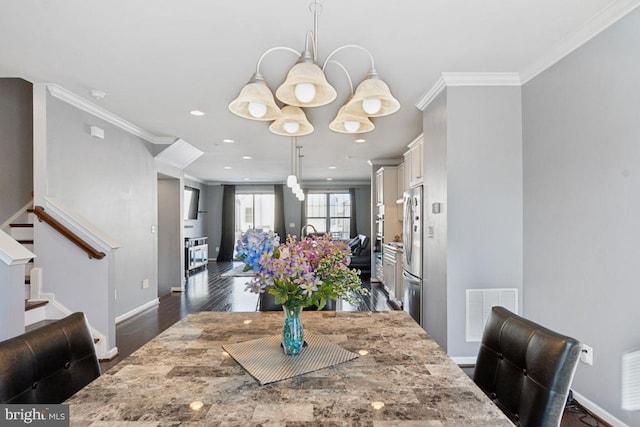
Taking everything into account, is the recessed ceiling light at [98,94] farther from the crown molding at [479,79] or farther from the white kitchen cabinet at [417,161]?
the white kitchen cabinet at [417,161]

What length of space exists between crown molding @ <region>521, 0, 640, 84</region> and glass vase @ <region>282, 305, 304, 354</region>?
2427 millimetres

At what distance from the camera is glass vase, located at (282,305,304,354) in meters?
1.24

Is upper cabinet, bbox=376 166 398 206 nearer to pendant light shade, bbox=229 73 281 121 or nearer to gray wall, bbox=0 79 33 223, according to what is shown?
pendant light shade, bbox=229 73 281 121

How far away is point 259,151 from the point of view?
19.7 feet

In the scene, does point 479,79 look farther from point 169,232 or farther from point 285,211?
point 285,211

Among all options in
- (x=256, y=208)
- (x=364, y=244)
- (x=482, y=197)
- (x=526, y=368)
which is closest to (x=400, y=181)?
(x=364, y=244)

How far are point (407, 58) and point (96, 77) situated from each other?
8.55 feet

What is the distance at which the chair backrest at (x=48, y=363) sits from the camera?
A: 0.96m

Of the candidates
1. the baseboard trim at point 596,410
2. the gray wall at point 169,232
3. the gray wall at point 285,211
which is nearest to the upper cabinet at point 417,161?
the baseboard trim at point 596,410

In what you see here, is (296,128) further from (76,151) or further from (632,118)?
(76,151)

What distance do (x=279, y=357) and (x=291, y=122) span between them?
1.37 metres

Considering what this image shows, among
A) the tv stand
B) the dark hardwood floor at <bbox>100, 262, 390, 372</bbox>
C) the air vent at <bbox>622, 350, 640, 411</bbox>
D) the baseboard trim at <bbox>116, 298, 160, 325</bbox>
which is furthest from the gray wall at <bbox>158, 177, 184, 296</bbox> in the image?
the air vent at <bbox>622, 350, 640, 411</bbox>

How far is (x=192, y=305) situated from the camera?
5207 mm

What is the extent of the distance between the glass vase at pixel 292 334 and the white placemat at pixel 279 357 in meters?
0.02
